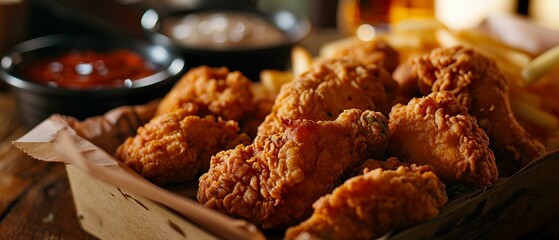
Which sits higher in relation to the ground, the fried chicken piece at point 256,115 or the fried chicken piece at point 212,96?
the fried chicken piece at point 212,96

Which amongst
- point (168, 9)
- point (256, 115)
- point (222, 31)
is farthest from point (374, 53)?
point (168, 9)

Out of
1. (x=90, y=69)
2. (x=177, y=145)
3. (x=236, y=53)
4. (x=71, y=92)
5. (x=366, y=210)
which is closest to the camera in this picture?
(x=366, y=210)

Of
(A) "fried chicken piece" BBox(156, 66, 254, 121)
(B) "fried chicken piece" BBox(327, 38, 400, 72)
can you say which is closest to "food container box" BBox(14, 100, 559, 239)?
(A) "fried chicken piece" BBox(156, 66, 254, 121)

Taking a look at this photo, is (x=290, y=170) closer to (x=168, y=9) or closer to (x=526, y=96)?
(x=526, y=96)

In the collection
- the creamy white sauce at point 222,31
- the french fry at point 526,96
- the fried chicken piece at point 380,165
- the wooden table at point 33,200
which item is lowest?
the wooden table at point 33,200

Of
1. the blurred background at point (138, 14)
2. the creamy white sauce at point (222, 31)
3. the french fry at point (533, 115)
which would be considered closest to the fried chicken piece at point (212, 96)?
the french fry at point (533, 115)

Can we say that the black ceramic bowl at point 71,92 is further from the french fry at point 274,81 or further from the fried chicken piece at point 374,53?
the fried chicken piece at point 374,53

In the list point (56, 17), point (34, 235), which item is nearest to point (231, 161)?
point (34, 235)
